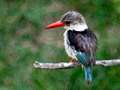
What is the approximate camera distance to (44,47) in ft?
29.3

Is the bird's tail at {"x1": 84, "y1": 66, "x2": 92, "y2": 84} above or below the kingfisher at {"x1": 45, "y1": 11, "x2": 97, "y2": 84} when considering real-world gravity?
below

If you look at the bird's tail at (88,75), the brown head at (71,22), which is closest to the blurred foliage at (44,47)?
the brown head at (71,22)

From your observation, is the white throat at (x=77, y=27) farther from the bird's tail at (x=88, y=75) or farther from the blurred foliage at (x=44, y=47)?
the blurred foliage at (x=44, y=47)

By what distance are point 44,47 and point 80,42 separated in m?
1.96

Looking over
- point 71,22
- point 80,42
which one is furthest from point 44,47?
point 80,42

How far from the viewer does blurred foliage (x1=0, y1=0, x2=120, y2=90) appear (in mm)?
8617

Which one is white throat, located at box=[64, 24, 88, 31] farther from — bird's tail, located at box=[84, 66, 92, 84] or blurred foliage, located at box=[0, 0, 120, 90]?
blurred foliage, located at box=[0, 0, 120, 90]

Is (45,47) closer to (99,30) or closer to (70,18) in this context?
(99,30)

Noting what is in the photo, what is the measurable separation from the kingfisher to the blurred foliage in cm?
118

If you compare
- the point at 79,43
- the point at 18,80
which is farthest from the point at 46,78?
the point at 79,43

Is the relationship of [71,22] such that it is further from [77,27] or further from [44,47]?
[44,47]

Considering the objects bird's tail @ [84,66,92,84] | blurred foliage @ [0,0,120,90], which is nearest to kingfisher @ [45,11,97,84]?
bird's tail @ [84,66,92,84]

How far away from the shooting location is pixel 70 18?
24.2 ft

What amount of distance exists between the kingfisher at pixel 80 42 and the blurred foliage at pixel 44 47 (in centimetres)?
118
